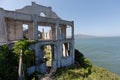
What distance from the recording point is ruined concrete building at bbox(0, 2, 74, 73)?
20.2 metres

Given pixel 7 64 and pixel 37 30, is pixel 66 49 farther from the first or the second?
pixel 7 64

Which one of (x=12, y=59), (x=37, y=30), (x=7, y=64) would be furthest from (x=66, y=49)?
(x=7, y=64)

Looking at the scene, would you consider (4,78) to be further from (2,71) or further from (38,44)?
(38,44)

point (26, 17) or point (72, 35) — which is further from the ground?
point (26, 17)

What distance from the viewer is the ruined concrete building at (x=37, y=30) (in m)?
20.2

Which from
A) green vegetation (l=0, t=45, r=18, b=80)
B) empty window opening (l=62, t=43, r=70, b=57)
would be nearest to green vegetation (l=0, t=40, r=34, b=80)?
green vegetation (l=0, t=45, r=18, b=80)

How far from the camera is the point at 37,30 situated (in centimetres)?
2236

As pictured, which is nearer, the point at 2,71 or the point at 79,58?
the point at 2,71

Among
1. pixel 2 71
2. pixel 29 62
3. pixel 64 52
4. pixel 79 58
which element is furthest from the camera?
pixel 79 58

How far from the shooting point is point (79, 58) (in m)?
32.7

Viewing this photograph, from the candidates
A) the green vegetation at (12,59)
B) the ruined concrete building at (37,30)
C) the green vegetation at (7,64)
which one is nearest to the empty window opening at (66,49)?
the ruined concrete building at (37,30)

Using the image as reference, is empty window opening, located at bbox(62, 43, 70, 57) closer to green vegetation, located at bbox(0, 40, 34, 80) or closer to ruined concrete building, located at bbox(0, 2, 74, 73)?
ruined concrete building, located at bbox(0, 2, 74, 73)

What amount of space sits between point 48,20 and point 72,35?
5.99 meters

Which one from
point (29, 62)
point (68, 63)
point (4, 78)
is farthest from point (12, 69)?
point (68, 63)
